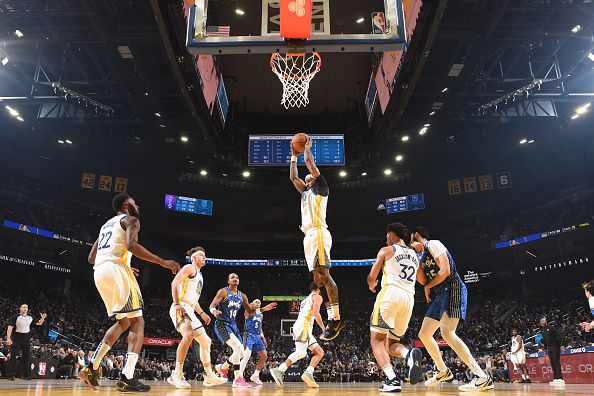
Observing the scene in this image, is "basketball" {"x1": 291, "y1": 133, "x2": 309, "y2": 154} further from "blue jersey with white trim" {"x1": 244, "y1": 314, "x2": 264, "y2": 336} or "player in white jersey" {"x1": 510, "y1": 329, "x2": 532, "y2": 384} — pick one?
"player in white jersey" {"x1": 510, "y1": 329, "x2": 532, "y2": 384}

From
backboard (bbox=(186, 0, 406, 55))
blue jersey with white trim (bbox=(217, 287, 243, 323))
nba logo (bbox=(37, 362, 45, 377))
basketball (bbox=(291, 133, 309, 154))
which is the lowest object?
nba logo (bbox=(37, 362, 45, 377))

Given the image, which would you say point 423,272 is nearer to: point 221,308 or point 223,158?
point 221,308

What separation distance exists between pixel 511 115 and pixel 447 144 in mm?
4212

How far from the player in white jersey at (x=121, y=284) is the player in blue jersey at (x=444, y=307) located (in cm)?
334

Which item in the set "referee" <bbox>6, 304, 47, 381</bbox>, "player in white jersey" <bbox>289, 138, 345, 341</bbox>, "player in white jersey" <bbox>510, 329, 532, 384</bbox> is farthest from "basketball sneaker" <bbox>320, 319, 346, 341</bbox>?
"player in white jersey" <bbox>510, 329, 532, 384</bbox>

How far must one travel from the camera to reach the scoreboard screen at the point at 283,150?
19.5 metres

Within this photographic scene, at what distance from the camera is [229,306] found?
920cm

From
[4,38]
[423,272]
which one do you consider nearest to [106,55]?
[4,38]

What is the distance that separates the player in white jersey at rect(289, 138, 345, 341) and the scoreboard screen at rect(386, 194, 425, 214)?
20958 mm

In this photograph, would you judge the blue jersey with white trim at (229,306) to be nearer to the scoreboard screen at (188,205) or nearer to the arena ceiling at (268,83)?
the arena ceiling at (268,83)

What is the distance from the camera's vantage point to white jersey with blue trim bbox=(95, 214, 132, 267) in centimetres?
500

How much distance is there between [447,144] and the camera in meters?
22.4

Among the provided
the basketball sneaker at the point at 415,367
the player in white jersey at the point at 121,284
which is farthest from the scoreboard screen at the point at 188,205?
the basketball sneaker at the point at 415,367

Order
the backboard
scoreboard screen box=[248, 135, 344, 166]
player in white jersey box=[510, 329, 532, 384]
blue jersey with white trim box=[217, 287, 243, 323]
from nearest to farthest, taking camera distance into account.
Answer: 1. the backboard
2. blue jersey with white trim box=[217, 287, 243, 323]
3. player in white jersey box=[510, 329, 532, 384]
4. scoreboard screen box=[248, 135, 344, 166]
